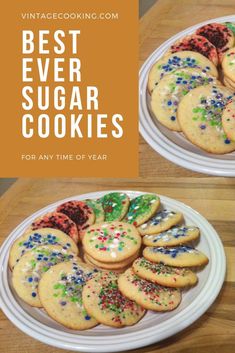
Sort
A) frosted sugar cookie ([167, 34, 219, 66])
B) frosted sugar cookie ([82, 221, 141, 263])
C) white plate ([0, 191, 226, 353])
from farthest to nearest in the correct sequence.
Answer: frosted sugar cookie ([167, 34, 219, 66]) < frosted sugar cookie ([82, 221, 141, 263]) < white plate ([0, 191, 226, 353])

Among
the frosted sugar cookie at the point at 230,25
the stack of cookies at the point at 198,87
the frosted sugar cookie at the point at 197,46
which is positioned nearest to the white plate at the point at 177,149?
the stack of cookies at the point at 198,87

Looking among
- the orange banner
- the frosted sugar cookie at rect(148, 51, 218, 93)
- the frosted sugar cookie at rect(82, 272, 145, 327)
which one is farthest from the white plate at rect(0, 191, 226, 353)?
the frosted sugar cookie at rect(148, 51, 218, 93)

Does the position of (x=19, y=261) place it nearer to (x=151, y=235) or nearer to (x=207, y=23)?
(x=151, y=235)

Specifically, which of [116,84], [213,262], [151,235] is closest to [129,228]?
[151,235]

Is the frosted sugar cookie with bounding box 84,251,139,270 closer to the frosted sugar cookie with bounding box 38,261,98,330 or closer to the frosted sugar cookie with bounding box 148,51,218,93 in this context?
the frosted sugar cookie with bounding box 38,261,98,330

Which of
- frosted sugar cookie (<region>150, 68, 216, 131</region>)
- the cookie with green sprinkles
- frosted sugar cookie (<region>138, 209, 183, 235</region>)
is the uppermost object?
frosted sugar cookie (<region>150, 68, 216, 131</region>)
